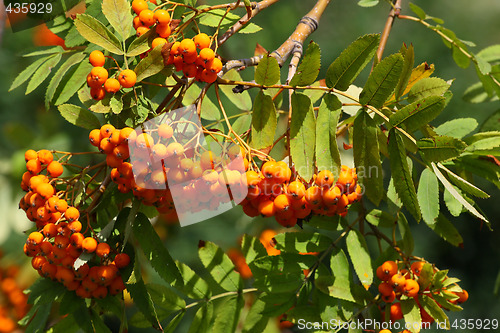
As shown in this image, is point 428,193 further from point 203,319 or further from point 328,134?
point 203,319

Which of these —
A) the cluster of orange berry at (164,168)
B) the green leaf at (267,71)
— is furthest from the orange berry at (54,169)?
the green leaf at (267,71)

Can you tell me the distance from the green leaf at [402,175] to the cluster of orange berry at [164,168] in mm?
320

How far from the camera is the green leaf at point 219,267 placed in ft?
4.28

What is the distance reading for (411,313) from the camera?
1.22 metres

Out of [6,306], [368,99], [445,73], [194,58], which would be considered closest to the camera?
[194,58]

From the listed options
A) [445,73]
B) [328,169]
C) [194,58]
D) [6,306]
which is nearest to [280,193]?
[328,169]

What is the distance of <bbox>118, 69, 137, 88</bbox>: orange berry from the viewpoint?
979 millimetres

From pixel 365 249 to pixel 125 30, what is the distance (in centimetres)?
79

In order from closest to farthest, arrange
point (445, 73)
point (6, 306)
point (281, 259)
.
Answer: point (281, 259), point (6, 306), point (445, 73)

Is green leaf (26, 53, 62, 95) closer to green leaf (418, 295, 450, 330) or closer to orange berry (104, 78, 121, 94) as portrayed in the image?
orange berry (104, 78, 121, 94)

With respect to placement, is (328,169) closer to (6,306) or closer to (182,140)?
(182,140)

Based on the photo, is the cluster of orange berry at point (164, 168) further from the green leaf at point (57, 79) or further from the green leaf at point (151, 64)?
the green leaf at point (57, 79)

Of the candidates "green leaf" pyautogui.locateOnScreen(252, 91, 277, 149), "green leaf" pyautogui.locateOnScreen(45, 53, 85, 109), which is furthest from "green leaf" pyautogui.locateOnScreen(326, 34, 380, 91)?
"green leaf" pyautogui.locateOnScreen(45, 53, 85, 109)

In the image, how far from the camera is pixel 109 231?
1.11 metres
